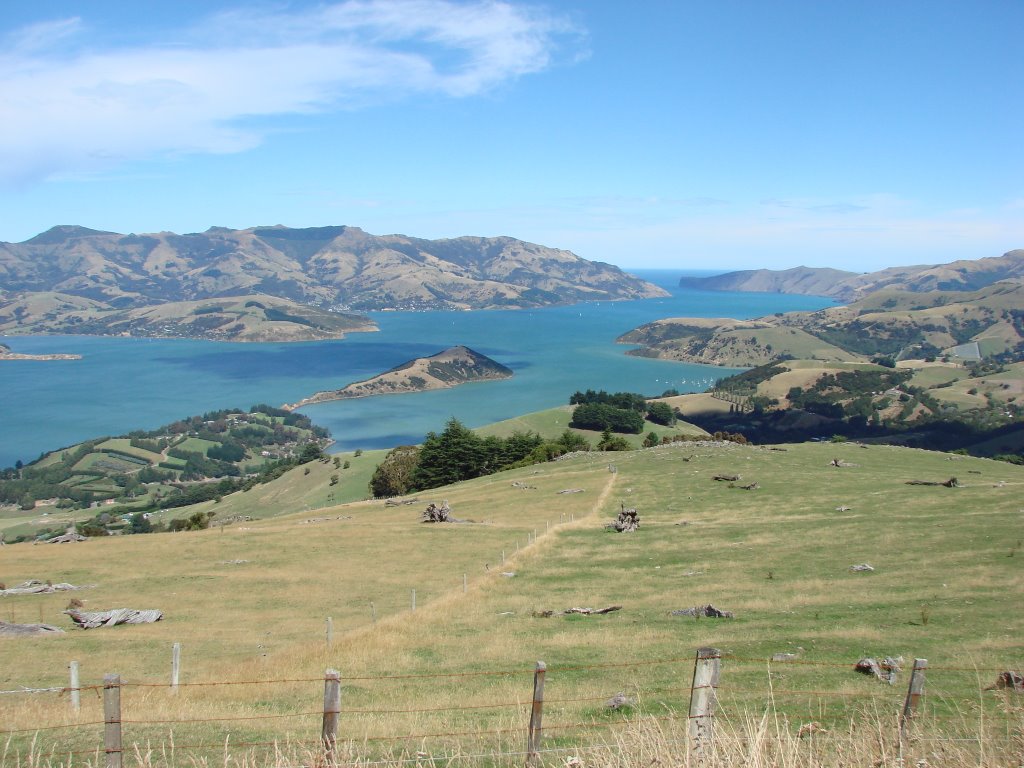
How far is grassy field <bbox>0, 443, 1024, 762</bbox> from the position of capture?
12.8m

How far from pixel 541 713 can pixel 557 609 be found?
13759 mm

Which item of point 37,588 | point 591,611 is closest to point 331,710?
point 591,611

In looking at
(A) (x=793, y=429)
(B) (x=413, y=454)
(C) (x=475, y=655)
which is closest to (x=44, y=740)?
(C) (x=475, y=655)

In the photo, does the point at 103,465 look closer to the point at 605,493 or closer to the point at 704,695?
the point at 605,493

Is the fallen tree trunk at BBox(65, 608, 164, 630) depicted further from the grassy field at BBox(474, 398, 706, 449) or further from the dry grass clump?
the grassy field at BBox(474, 398, 706, 449)

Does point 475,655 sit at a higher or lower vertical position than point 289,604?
higher

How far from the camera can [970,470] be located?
5172 centimetres

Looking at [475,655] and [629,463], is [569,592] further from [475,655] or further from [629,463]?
[629,463]

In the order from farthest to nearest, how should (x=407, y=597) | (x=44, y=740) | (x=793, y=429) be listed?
(x=793, y=429)
(x=407, y=597)
(x=44, y=740)

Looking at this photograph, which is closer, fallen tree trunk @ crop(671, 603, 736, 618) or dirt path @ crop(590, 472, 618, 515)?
fallen tree trunk @ crop(671, 603, 736, 618)

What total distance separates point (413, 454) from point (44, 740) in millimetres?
82396

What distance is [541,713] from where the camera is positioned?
30.0 ft

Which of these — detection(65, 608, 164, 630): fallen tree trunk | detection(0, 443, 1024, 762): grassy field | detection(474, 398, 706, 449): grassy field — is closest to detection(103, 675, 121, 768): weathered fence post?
detection(0, 443, 1024, 762): grassy field

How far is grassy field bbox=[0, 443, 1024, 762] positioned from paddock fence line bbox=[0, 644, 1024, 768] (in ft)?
0.38
